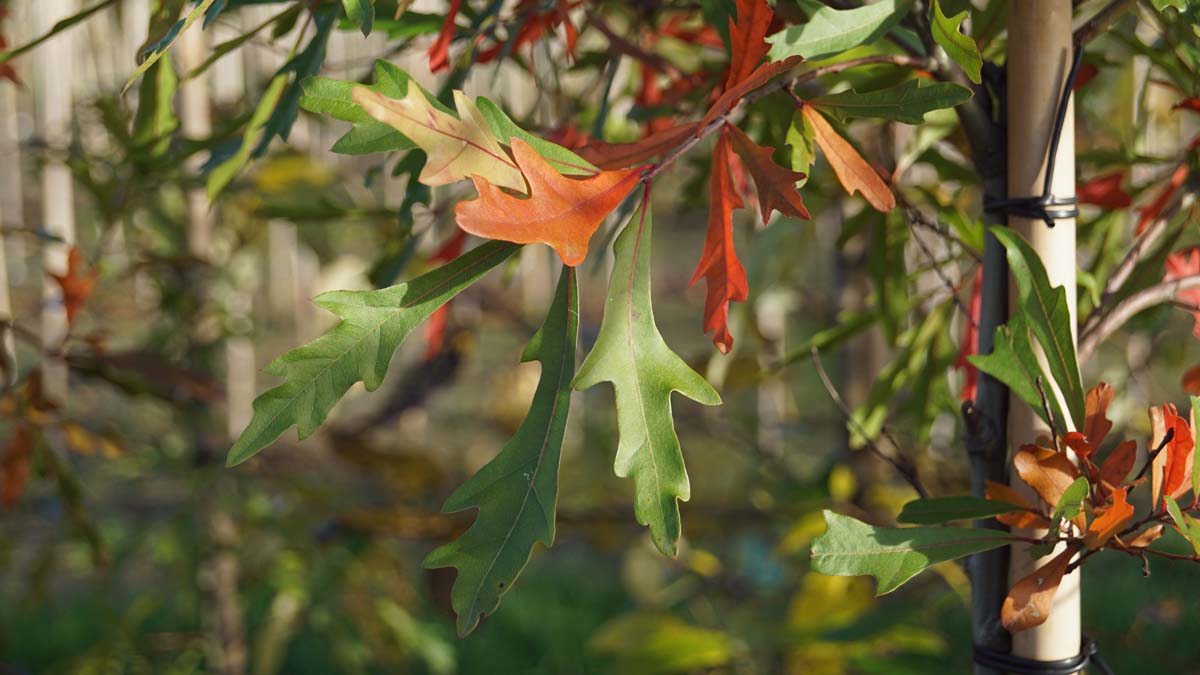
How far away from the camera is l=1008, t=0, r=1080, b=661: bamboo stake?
0.46 metres

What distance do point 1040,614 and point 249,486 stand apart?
1132 mm

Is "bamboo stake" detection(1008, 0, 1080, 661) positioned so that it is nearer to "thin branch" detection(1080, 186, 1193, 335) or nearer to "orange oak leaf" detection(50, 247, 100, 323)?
"thin branch" detection(1080, 186, 1193, 335)

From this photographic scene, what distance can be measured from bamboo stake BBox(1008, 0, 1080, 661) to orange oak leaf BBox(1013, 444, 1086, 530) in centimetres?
5

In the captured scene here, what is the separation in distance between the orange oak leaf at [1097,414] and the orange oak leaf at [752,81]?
0.19m

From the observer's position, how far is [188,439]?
1.35 meters

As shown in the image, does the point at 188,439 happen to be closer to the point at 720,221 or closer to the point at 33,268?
the point at 720,221

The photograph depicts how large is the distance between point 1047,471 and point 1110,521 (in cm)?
3

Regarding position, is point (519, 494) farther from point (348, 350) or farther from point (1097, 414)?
point (1097, 414)

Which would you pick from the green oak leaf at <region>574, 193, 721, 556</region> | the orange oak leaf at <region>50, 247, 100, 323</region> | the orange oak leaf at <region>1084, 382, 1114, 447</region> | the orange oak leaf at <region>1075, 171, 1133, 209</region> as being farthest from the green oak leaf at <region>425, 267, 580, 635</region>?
the orange oak leaf at <region>50, 247, 100, 323</region>

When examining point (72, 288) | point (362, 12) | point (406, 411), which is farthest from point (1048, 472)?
point (406, 411)

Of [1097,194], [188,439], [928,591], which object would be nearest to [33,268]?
[188,439]

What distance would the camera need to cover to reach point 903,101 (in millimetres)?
407

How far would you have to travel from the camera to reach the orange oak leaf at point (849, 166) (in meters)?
0.42

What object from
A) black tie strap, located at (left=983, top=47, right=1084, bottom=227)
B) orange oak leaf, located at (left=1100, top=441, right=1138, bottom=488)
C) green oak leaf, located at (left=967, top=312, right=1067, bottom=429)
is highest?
black tie strap, located at (left=983, top=47, right=1084, bottom=227)
